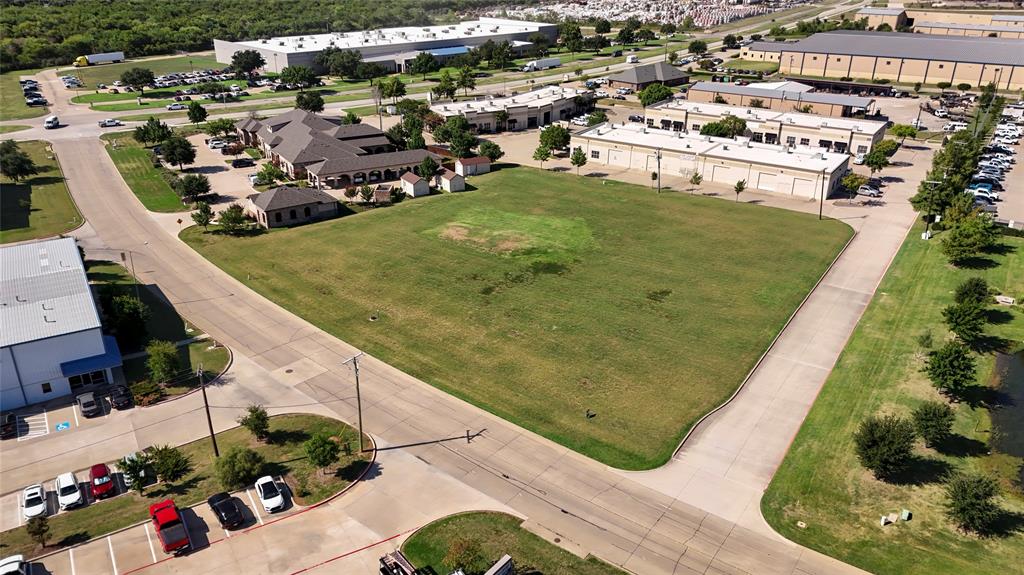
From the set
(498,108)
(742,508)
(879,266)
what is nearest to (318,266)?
(742,508)

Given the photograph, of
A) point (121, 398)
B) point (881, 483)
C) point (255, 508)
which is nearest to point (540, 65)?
point (121, 398)

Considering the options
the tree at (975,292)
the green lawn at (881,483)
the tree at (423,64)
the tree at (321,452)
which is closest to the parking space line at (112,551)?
the tree at (321,452)

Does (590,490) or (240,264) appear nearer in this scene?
(590,490)

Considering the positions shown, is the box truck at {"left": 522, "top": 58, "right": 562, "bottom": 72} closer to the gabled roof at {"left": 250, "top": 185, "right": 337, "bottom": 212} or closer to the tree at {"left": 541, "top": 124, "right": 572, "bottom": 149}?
the tree at {"left": 541, "top": 124, "right": 572, "bottom": 149}

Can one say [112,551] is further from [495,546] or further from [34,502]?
[495,546]

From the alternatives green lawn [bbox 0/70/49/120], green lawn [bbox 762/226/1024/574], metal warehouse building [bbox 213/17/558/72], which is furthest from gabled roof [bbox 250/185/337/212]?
metal warehouse building [bbox 213/17/558/72]

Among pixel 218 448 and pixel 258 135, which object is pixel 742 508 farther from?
pixel 258 135

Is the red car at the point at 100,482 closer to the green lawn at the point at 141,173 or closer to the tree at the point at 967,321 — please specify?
the green lawn at the point at 141,173
